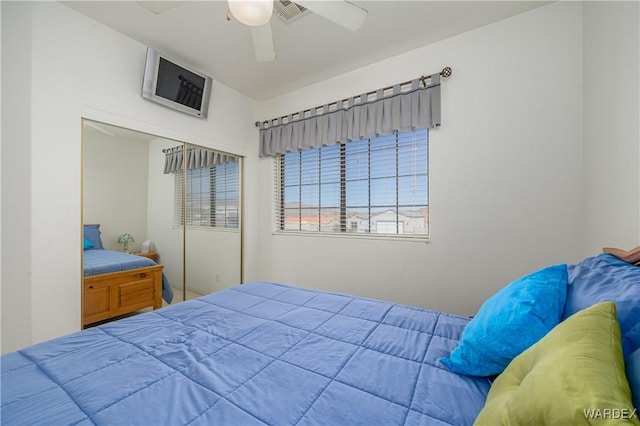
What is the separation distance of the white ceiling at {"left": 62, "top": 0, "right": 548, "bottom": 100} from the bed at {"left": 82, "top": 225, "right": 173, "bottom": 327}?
1732 millimetres

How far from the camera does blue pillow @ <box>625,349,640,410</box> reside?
0.45 meters

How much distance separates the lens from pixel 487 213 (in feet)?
6.88

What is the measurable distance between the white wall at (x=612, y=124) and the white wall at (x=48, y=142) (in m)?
3.44

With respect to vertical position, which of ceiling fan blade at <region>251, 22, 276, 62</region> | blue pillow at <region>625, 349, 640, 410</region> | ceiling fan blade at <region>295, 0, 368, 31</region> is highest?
ceiling fan blade at <region>295, 0, 368, 31</region>

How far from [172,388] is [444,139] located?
8.20ft

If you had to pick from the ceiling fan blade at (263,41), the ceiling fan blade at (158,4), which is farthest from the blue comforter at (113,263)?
the ceiling fan blade at (263,41)

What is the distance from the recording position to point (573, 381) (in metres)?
0.45

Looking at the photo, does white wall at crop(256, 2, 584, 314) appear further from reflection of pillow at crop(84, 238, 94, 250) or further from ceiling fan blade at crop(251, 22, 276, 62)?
reflection of pillow at crop(84, 238, 94, 250)

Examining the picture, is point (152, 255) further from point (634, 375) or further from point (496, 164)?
point (496, 164)

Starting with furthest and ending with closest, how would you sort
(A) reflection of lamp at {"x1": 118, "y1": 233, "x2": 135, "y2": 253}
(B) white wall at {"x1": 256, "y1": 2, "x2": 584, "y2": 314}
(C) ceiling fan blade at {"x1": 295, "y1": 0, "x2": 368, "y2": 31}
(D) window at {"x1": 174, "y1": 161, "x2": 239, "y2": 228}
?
(D) window at {"x1": 174, "y1": 161, "x2": 239, "y2": 228}, (A) reflection of lamp at {"x1": 118, "y1": 233, "x2": 135, "y2": 253}, (B) white wall at {"x1": 256, "y1": 2, "x2": 584, "y2": 314}, (C) ceiling fan blade at {"x1": 295, "y1": 0, "x2": 368, "y2": 31}

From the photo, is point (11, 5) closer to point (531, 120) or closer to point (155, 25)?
point (155, 25)

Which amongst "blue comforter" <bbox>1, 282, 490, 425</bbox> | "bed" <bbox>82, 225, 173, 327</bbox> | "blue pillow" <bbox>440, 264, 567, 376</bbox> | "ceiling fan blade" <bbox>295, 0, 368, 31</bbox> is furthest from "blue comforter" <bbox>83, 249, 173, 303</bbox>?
"blue pillow" <bbox>440, 264, 567, 376</bbox>

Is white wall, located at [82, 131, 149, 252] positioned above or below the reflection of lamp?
above

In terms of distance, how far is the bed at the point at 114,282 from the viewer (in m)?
2.01
